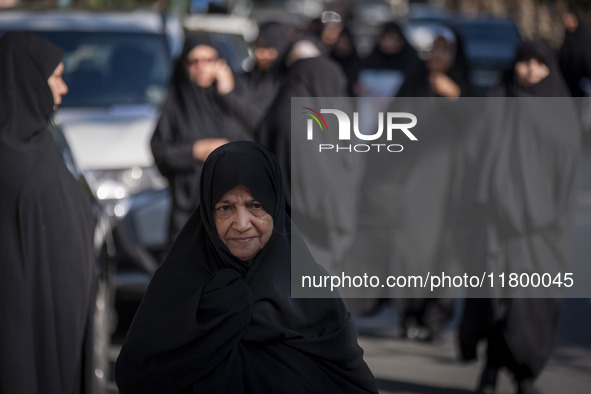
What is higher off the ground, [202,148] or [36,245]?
[36,245]

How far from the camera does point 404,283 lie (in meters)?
6.34

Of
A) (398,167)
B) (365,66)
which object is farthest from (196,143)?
(365,66)

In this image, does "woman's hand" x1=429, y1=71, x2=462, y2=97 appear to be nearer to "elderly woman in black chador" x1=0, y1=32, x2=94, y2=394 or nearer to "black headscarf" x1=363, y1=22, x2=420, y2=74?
"elderly woman in black chador" x1=0, y1=32, x2=94, y2=394

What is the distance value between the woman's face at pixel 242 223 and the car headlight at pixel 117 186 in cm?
434

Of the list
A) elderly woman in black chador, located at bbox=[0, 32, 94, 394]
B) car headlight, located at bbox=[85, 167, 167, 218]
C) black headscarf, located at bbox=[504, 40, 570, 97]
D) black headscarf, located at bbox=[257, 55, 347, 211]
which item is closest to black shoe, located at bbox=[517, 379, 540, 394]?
black headscarf, located at bbox=[504, 40, 570, 97]

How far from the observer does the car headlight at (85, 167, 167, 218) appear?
25.0 feet

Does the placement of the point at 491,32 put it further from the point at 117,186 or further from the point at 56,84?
the point at 56,84

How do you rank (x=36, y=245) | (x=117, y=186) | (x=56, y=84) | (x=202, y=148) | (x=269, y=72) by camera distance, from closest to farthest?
(x=36, y=245)
(x=56, y=84)
(x=202, y=148)
(x=117, y=186)
(x=269, y=72)

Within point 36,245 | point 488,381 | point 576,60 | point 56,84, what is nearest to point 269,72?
point 488,381

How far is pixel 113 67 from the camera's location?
8852 millimetres

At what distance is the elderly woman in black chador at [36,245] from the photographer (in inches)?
176

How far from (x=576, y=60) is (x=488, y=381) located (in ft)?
26.3

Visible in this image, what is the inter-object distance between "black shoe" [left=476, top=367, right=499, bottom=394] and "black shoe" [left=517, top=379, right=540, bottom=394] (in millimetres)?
147

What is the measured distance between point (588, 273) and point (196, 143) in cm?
228
